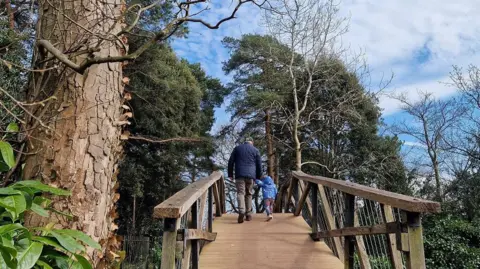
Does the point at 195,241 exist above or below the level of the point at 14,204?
below

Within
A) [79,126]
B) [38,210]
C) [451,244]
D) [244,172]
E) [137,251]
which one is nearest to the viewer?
[38,210]

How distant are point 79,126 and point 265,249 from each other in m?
3.08

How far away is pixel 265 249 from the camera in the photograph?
4473 mm

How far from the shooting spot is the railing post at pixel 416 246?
214 centimetres

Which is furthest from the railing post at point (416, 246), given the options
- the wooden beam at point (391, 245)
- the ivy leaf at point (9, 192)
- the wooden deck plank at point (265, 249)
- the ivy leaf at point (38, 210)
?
the ivy leaf at point (9, 192)

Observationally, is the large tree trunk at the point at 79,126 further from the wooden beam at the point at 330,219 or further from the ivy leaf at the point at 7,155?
the wooden beam at the point at 330,219

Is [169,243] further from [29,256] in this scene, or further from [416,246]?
[416,246]

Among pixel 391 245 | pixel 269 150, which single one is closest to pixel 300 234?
pixel 391 245

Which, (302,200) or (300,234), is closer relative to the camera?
(300,234)

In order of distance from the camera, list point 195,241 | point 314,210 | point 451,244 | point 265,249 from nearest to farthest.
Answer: point 195,241, point 265,249, point 314,210, point 451,244

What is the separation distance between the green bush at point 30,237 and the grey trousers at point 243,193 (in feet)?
13.7

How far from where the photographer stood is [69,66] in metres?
1.89

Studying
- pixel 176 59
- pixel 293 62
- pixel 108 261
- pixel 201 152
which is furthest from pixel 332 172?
pixel 108 261

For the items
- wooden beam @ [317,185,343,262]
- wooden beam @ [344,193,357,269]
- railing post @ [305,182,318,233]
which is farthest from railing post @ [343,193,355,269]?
railing post @ [305,182,318,233]
